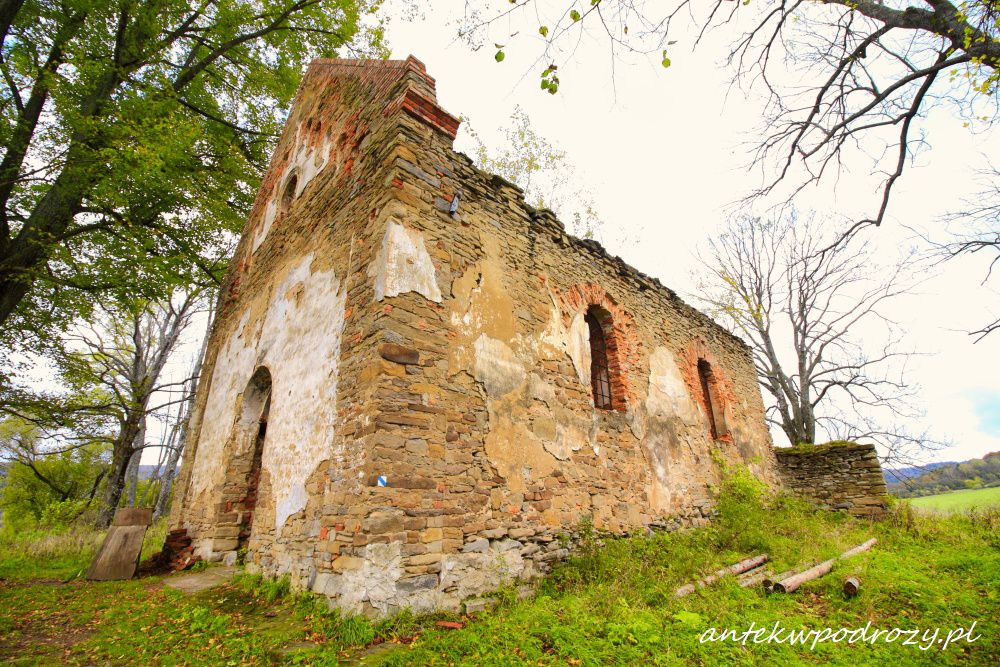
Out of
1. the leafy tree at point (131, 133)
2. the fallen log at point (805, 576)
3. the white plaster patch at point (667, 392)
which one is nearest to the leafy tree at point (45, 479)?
the leafy tree at point (131, 133)

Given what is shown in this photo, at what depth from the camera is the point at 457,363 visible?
15.0 feet

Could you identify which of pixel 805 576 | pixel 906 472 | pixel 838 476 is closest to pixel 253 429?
pixel 805 576

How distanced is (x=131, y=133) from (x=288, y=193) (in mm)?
2246

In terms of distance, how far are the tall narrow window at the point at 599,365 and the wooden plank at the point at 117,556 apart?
717cm

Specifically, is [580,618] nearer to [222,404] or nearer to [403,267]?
[403,267]

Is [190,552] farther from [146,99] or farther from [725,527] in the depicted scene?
[725,527]

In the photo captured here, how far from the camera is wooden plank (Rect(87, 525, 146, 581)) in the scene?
600cm

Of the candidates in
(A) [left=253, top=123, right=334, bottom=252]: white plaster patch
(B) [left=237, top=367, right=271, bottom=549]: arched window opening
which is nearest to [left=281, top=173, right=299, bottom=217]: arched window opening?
(A) [left=253, top=123, right=334, bottom=252]: white plaster patch

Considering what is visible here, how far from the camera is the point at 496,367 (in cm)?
499

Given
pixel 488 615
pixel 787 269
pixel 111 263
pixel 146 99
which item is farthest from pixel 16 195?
pixel 787 269

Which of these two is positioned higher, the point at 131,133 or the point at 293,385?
the point at 131,133

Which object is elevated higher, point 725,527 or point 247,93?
point 247,93

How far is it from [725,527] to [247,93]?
→ 45.1 ft

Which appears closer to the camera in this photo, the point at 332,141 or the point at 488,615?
the point at 488,615
